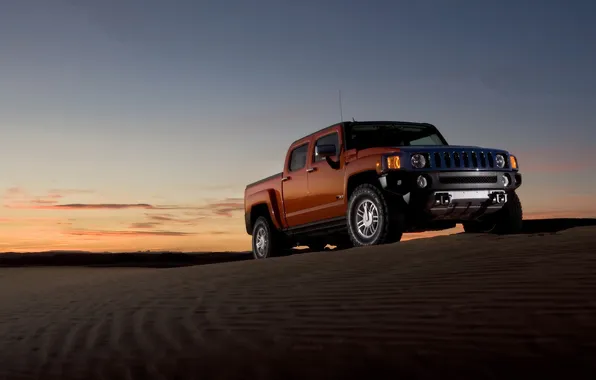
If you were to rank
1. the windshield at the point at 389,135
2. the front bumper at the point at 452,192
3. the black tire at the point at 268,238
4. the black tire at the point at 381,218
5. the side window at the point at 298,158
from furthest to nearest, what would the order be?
the black tire at the point at 268,238 < the side window at the point at 298,158 < the windshield at the point at 389,135 < the front bumper at the point at 452,192 < the black tire at the point at 381,218

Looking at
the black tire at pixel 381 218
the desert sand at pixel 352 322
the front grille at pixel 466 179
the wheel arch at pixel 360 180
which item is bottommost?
the desert sand at pixel 352 322

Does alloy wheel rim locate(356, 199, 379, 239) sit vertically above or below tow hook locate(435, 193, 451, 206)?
below

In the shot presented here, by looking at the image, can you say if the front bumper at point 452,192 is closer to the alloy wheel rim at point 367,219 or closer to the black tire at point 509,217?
the black tire at point 509,217

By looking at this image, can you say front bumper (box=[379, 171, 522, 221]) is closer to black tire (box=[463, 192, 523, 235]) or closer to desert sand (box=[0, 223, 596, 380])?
black tire (box=[463, 192, 523, 235])

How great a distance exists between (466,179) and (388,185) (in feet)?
3.91

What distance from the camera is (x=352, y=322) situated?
522 cm

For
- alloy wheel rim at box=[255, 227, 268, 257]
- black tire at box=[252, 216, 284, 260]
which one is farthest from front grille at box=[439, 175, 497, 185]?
alloy wheel rim at box=[255, 227, 268, 257]

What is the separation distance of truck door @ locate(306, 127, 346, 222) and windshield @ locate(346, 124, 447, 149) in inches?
9.6

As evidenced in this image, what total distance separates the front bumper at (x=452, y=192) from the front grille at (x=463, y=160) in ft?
0.38

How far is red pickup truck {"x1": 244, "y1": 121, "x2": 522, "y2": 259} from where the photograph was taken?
10242 millimetres

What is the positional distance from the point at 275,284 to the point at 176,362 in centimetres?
269

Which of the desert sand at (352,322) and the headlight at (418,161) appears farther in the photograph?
the headlight at (418,161)

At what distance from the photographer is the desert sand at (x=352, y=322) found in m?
4.23

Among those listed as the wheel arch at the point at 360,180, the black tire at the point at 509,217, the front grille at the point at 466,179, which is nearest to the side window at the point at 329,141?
the wheel arch at the point at 360,180
